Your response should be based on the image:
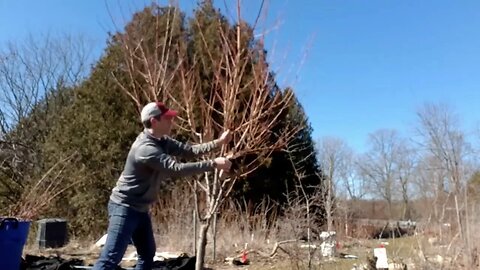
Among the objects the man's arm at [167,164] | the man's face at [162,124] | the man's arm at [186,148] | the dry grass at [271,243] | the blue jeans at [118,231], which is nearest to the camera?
the man's arm at [167,164]

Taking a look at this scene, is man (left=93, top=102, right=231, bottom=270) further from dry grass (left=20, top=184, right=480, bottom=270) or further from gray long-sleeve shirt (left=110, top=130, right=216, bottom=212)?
dry grass (left=20, top=184, right=480, bottom=270)

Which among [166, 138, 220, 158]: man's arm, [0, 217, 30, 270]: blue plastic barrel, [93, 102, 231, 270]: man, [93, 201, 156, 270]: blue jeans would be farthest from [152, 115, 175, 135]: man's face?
[0, 217, 30, 270]: blue plastic barrel

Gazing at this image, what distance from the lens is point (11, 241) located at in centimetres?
439

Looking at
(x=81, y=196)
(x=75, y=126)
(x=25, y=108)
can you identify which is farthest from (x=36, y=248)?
(x=25, y=108)

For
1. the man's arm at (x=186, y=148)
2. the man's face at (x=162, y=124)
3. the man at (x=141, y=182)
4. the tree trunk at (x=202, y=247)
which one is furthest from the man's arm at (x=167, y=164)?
the tree trunk at (x=202, y=247)

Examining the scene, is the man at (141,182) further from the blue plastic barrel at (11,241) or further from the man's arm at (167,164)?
the blue plastic barrel at (11,241)

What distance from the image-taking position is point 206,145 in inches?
142

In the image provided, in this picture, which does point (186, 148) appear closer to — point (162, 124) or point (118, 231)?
point (162, 124)

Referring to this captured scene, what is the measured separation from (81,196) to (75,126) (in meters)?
2.02

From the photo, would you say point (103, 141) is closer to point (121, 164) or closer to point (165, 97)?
point (121, 164)

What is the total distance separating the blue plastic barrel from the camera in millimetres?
4320

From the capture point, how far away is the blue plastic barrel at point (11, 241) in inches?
170

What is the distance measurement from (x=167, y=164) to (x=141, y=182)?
29 cm

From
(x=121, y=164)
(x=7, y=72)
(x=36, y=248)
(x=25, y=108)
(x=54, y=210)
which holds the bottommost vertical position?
(x=36, y=248)
